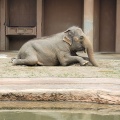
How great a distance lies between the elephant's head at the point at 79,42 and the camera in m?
11.7

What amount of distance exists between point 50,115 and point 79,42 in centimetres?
608

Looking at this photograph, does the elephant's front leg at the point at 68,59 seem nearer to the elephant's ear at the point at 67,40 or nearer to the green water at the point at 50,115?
the elephant's ear at the point at 67,40

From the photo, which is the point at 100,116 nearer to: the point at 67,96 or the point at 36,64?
the point at 67,96

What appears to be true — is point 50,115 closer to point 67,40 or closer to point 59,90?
point 59,90

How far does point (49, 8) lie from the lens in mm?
25062

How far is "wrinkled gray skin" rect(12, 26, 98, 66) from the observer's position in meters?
11.6

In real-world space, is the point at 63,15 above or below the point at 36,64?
above

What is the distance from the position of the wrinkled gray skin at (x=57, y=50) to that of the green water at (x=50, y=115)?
5390 mm

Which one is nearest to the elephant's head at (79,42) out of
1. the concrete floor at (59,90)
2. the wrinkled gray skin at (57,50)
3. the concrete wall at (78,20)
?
the wrinkled gray skin at (57,50)

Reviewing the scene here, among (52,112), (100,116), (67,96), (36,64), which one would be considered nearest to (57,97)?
(67,96)

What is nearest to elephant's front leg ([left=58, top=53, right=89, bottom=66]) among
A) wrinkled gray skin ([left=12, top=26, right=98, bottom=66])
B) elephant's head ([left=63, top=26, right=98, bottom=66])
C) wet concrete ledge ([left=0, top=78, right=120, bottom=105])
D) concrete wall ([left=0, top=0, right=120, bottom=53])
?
wrinkled gray skin ([left=12, top=26, right=98, bottom=66])

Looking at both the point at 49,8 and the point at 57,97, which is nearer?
the point at 57,97

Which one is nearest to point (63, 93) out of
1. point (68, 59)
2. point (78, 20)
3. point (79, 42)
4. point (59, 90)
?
point (59, 90)

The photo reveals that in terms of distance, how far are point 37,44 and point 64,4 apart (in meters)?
13.4
